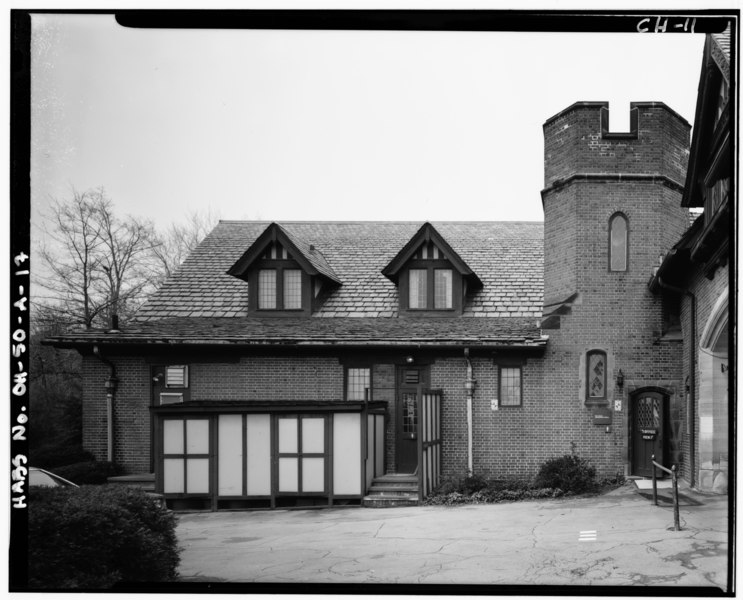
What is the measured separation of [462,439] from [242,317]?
389cm

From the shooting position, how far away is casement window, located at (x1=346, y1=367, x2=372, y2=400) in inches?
448

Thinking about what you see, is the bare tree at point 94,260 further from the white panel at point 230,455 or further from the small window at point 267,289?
the white panel at point 230,455

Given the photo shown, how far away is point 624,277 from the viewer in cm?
991

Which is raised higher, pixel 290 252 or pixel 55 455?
pixel 290 252

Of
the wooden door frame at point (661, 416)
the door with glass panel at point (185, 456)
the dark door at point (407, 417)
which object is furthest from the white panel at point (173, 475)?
the wooden door frame at point (661, 416)

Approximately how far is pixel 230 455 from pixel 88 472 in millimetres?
2193

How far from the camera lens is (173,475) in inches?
419

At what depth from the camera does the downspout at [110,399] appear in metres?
10.2

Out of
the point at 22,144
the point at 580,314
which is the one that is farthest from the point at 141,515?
the point at 580,314

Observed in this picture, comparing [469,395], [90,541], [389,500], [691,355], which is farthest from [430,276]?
[90,541]

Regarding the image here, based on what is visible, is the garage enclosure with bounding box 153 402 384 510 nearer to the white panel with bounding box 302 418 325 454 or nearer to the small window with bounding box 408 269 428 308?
the white panel with bounding box 302 418 325 454

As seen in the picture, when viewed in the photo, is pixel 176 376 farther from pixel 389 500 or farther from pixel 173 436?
pixel 389 500

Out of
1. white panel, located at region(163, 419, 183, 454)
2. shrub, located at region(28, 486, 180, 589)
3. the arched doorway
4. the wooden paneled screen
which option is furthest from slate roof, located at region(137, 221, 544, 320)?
shrub, located at region(28, 486, 180, 589)

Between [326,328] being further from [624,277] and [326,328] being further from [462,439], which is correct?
[624,277]
